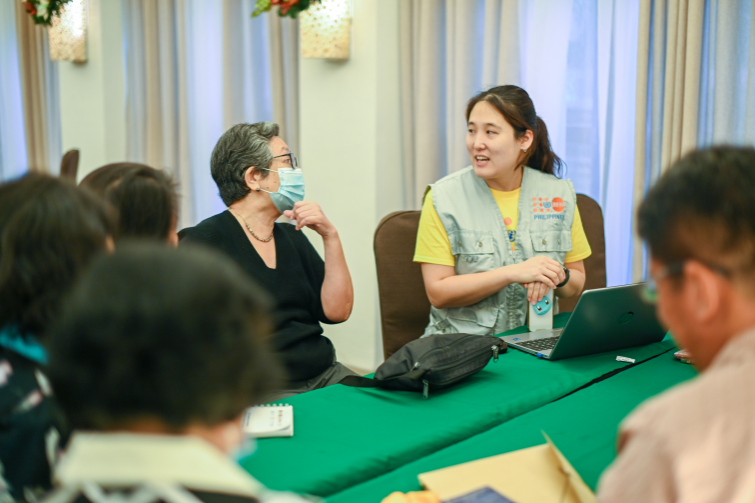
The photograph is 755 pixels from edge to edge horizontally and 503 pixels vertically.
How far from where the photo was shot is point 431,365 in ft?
4.51

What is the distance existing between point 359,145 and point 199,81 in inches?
68.9

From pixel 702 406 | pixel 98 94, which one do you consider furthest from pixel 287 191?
pixel 98 94

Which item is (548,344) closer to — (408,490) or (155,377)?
(408,490)

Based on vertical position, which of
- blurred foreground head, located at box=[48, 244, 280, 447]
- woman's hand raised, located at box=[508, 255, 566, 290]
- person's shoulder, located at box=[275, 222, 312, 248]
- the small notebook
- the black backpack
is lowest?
the small notebook

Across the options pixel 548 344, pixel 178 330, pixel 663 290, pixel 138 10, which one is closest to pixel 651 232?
pixel 663 290

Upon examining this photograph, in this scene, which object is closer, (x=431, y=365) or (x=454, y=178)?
(x=431, y=365)

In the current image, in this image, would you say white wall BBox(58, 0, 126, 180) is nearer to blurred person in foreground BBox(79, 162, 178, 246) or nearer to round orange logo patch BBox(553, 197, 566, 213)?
round orange logo patch BBox(553, 197, 566, 213)

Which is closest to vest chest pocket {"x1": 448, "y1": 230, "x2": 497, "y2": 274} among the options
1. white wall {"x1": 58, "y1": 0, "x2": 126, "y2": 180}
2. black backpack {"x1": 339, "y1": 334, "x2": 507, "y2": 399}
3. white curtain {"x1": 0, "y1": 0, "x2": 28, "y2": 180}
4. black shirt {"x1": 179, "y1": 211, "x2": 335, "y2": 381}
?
black shirt {"x1": 179, "y1": 211, "x2": 335, "y2": 381}

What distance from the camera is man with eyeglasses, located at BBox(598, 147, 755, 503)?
60 cm

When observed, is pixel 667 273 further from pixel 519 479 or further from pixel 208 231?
pixel 208 231

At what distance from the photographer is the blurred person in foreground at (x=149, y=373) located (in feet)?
1.65

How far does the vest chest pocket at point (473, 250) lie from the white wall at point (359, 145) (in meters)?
1.35

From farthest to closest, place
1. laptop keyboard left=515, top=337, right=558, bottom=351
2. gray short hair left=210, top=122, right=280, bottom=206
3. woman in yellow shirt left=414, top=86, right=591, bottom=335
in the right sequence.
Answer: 1. woman in yellow shirt left=414, top=86, right=591, bottom=335
2. gray short hair left=210, top=122, right=280, bottom=206
3. laptop keyboard left=515, top=337, right=558, bottom=351

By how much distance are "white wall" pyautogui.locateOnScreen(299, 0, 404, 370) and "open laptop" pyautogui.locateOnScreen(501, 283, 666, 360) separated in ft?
6.08
